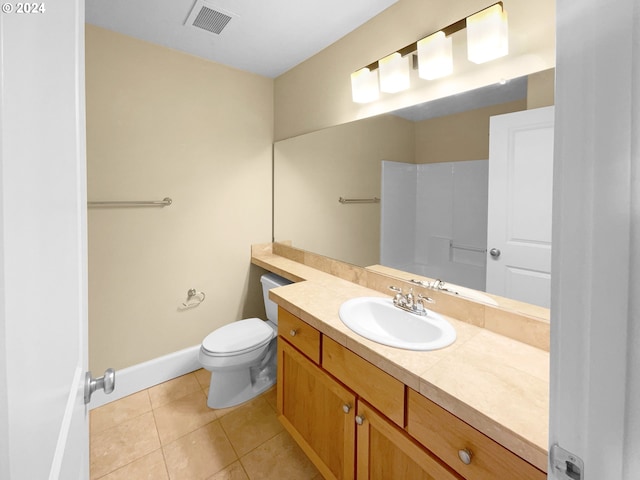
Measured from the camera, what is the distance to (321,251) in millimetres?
2133

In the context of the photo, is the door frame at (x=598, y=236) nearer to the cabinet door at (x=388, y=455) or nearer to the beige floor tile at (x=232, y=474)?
the cabinet door at (x=388, y=455)

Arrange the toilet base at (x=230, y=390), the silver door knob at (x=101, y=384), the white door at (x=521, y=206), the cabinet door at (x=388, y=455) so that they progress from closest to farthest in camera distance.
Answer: the silver door knob at (x=101, y=384) < the cabinet door at (x=388, y=455) < the white door at (x=521, y=206) < the toilet base at (x=230, y=390)

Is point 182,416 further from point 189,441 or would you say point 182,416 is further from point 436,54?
point 436,54

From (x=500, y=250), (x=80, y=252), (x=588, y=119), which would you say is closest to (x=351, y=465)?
(x=500, y=250)

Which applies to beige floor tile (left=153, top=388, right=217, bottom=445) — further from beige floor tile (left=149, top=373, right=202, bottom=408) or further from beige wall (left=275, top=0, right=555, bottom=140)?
beige wall (left=275, top=0, right=555, bottom=140)

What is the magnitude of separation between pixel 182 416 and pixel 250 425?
44 cm

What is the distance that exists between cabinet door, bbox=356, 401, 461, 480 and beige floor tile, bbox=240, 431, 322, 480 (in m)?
0.48

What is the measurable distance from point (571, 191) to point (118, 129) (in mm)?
2272

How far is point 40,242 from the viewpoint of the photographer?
375mm

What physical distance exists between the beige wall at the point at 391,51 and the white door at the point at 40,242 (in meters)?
1.36

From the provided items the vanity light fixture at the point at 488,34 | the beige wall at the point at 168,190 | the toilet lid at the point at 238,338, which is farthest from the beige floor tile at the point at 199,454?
the vanity light fixture at the point at 488,34

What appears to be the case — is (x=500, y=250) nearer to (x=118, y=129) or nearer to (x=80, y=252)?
(x=80, y=252)

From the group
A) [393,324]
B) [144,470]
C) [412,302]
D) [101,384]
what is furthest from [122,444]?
[412,302]

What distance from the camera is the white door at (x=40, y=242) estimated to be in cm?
28
